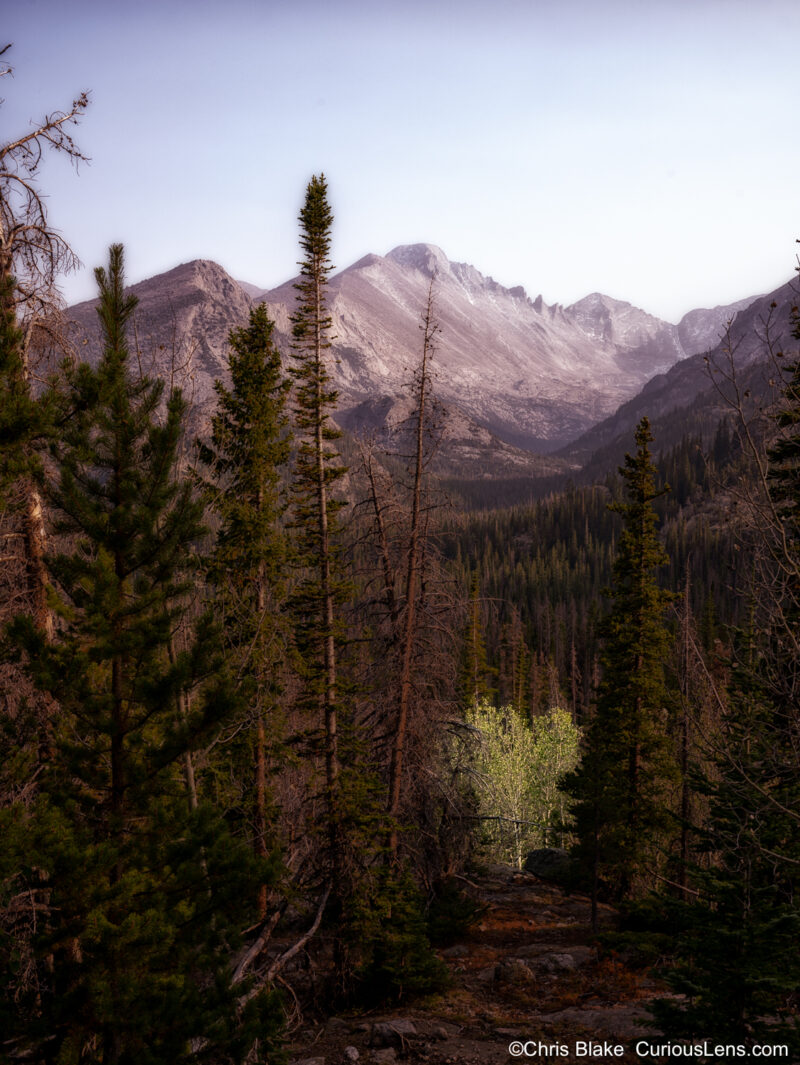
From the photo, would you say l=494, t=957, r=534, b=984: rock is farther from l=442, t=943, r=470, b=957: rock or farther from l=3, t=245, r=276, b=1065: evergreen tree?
l=3, t=245, r=276, b=1065: evergreen tree

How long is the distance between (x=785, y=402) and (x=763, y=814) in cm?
486

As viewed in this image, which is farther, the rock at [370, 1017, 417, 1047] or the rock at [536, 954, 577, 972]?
the rock at [536, 954, 577, 972]

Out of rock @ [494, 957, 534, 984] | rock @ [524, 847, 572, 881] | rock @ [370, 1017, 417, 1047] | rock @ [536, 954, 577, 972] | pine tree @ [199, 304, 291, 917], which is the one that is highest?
pine tree @ [199, 304, 291, 917]

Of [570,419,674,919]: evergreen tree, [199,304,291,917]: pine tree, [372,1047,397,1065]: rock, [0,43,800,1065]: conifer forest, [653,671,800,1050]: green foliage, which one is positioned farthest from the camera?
[570,419,674,919]: evergreen tree

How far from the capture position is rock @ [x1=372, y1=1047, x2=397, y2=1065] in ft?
39.0

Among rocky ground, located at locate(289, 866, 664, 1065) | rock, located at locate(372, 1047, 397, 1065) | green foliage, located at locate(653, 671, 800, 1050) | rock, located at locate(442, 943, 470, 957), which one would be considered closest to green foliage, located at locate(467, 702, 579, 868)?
rock, located at locate(442, 943, 470, 957)

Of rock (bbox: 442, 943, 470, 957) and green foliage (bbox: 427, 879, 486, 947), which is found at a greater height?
green foliage (bbox: 427, 879, 486, 947)

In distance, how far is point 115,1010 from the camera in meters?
6.21

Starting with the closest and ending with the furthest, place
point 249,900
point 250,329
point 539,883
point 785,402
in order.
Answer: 1. point 785,402
2. point 249,900
3. point 250,329
4. point 539,883

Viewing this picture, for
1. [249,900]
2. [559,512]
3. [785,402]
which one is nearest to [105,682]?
[249,900]

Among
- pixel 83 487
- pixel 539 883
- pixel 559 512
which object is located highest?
pixel 559 512

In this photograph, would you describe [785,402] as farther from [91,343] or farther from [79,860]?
[91,343]

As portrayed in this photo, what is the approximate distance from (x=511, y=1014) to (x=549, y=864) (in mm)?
17776

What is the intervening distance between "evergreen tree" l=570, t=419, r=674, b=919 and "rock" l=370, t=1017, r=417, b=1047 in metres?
10.3
